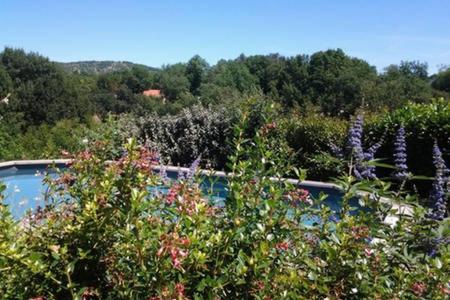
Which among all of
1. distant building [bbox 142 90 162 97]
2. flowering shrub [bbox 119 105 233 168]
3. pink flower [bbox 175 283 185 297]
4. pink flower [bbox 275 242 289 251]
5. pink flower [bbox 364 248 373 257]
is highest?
pink flower [bbox 275 242 289 251]

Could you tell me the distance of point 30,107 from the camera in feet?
112

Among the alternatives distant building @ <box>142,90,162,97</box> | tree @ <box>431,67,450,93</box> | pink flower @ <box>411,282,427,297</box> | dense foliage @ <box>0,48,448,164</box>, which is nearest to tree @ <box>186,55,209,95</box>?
dense foliage @ <box>0,48,448,164</box>

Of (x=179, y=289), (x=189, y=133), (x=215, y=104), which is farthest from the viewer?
(x=215, y=104)

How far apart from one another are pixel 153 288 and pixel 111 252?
0.29m

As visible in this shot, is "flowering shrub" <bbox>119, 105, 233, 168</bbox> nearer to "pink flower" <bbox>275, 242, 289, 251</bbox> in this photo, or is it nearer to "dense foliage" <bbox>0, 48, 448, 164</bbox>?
"dense foliage" <bbox>0, 48, 448, 164</bbox>

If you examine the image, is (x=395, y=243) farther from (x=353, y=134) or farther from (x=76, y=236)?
(x=76, y=236)

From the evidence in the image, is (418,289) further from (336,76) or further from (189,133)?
(336,76)

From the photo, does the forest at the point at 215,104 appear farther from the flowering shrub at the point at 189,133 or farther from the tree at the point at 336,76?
the tree at the point at 336,76

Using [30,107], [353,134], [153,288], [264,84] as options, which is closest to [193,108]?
[353,134]

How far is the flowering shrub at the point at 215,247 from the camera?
1373mm

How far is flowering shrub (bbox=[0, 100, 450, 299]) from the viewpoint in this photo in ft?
4.50

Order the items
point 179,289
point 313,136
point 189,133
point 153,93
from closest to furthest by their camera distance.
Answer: point 179,289 → point 313,136 → point 189,133 → point 153,93

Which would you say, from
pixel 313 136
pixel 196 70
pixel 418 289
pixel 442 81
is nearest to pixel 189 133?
pixel 313 136

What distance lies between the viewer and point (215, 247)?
1.48 m
